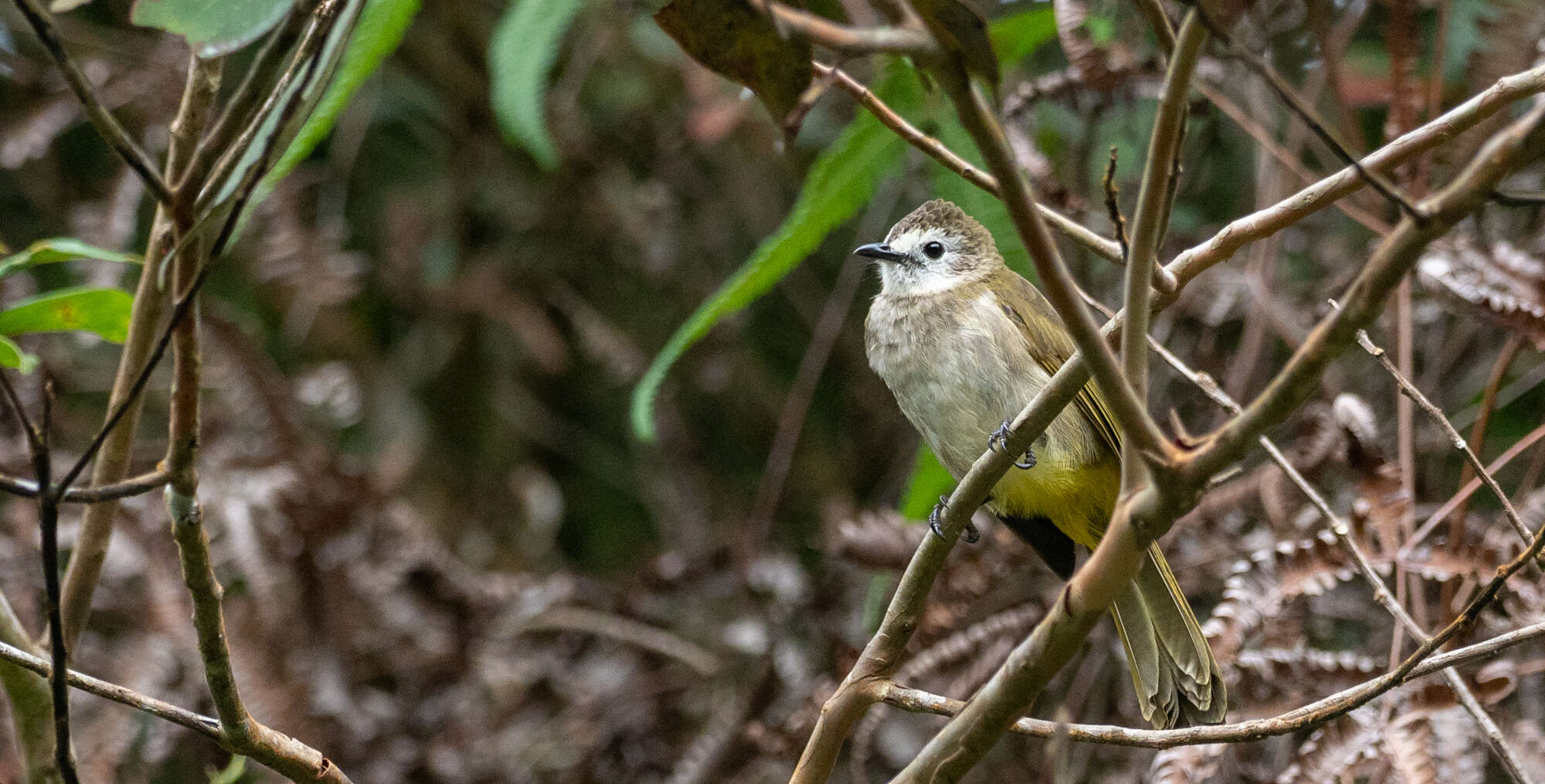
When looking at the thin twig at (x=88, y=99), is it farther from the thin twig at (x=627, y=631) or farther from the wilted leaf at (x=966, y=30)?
the thin twig at (x=627, y=631)

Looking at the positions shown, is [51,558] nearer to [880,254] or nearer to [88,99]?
[88,99]

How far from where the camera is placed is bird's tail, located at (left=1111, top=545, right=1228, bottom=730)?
1.88 metres

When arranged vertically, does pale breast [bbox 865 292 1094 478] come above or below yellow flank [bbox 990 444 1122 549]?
above

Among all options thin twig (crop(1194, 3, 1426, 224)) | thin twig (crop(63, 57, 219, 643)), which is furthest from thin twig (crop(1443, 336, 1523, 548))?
thin twig (crop(63, 57, 219, 643))

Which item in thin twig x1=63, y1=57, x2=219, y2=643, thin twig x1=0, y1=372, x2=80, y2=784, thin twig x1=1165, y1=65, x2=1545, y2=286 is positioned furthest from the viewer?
thin twig x1=63, y1=57, x2=219, y2=643

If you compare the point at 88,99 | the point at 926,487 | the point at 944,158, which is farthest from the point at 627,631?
the point at 88,99

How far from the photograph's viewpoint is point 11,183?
388 centimetres

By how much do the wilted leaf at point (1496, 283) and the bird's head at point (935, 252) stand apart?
923 millimetres

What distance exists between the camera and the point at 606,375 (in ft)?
15.0

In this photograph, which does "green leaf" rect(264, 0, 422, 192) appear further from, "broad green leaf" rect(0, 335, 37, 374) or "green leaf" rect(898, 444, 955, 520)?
"green leaf" rect(898, 444, 955, 520)

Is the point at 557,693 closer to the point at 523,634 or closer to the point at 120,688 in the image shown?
the point at 523,634

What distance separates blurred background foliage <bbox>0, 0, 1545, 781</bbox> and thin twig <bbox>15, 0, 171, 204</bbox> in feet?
2.76

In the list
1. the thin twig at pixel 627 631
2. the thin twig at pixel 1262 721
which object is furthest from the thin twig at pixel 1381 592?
the thin twig at pixel 627 631

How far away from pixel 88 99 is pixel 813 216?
4.82 feet
